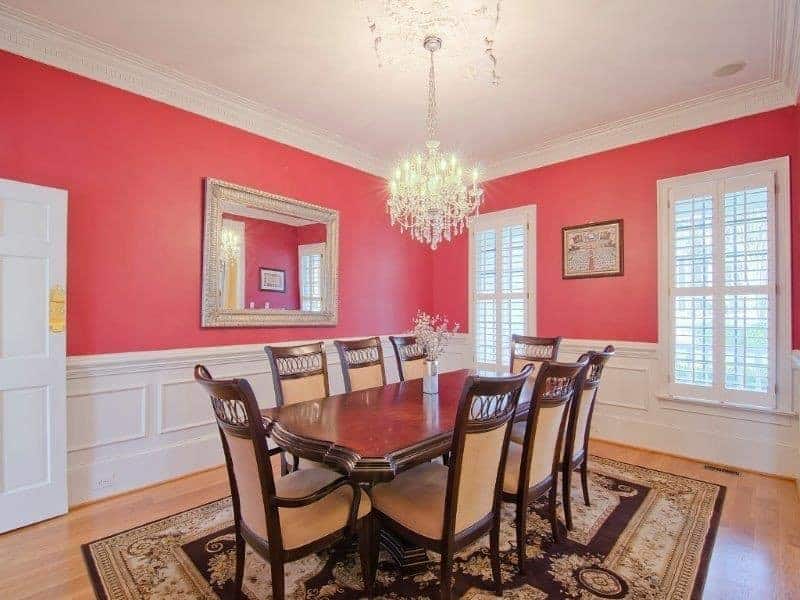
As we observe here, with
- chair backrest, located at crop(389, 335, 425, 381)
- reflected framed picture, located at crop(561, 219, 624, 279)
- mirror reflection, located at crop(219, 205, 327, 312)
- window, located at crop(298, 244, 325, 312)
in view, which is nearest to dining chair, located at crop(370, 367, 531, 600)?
chair backrest, located at crop(389, 335, 425, 381)

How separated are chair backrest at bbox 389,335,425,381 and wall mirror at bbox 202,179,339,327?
3.73 feet

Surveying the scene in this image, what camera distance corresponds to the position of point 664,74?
10.3 ft

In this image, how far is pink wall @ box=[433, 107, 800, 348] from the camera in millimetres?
3402

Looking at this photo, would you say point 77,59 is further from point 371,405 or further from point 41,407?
point 371,405

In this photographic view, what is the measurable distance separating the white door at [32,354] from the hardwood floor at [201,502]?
195 millimetres

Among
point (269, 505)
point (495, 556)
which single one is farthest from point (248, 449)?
point (495, 556)

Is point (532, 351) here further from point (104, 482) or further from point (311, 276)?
point (104, 482)

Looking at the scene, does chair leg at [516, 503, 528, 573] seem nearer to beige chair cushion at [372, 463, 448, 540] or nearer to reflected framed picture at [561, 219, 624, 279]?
beige chair cushion at [372, 463, 448, 540]

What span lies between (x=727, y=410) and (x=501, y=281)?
7.81 feet

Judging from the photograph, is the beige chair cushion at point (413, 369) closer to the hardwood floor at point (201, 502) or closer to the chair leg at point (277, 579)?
the hardwood floor at point (201, 502)

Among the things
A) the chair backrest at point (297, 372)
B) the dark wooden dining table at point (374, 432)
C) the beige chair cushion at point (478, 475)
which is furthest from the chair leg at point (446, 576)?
the chair backrest at point (297, 372)

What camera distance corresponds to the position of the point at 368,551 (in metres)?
1.85

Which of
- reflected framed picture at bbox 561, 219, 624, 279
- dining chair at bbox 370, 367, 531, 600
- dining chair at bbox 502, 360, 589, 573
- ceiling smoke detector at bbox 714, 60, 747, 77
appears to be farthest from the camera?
reflected framed picture at bbox 561, 219, 624, 279

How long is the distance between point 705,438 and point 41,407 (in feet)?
16.1
